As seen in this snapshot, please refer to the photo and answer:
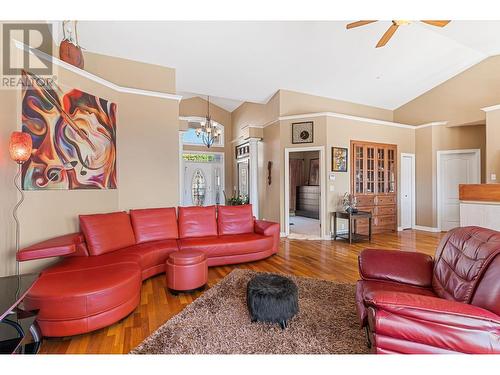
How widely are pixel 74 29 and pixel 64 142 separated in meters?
1.84

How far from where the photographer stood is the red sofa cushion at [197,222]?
384cm

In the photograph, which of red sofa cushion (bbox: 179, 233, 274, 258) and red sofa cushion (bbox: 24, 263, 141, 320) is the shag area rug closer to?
red sofa cushion (bbox: 24, 263, 141, 320)

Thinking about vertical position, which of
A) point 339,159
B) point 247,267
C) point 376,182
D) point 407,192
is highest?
point 339,159

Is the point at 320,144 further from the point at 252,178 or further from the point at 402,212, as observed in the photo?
the point at 402,212

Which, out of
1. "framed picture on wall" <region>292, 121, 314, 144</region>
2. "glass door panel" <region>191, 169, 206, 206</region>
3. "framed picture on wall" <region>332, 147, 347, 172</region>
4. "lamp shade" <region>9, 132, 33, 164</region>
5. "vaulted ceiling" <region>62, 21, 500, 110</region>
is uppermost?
"vaulted ceiling" <region>62, 21, 500, 110</region>

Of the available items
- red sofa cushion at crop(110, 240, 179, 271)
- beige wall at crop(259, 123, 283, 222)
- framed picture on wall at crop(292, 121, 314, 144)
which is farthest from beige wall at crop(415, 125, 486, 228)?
red sofa cushion at crop(110, 240, 179, 271)

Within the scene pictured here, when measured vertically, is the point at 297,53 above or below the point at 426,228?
above

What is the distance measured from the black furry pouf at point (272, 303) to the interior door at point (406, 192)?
5.89 metres

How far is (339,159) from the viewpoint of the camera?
571cm

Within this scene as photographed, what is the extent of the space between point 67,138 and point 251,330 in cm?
329

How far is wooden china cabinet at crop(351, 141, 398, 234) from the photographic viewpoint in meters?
5.91

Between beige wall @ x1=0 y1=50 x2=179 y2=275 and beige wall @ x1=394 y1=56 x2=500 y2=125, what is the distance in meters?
6.60

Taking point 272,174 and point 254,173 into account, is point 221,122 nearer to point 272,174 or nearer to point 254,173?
point 254,173

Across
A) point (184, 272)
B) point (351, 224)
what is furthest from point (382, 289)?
point (351, 224)
